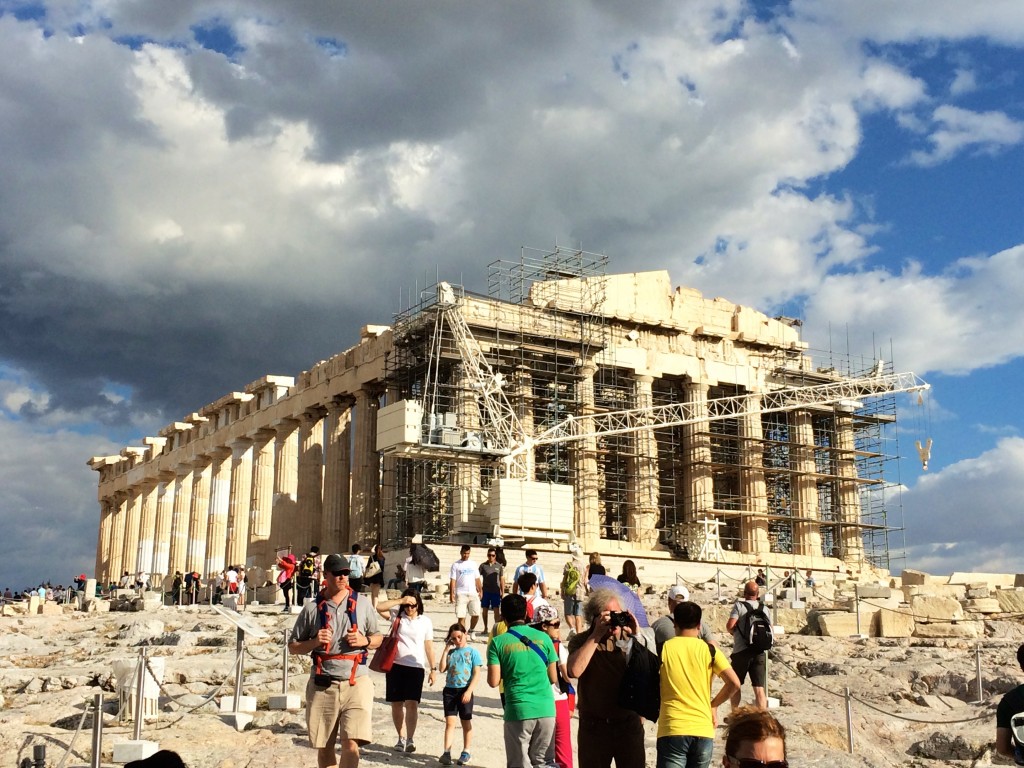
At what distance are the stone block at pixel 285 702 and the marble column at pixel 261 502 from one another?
110ft

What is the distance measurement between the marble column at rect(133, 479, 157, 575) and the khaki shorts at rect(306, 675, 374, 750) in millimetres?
50532

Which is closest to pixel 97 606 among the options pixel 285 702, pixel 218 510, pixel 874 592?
pixel 874 592

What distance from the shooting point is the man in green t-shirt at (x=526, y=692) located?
8.34 meters

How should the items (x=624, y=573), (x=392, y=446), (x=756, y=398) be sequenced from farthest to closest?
1. (x=756, y=398)
2. (x=392, y=446)
3. (x=624, y=573)

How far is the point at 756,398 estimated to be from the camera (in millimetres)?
47375

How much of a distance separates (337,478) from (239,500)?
8.20 meters

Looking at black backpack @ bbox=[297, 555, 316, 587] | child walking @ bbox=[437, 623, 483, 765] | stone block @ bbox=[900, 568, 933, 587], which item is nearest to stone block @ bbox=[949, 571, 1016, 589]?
stone block @ bbox=[900, 568, 933, 587]

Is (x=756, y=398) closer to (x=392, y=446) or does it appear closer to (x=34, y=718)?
(x=392, y=446)

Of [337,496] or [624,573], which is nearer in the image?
[624,573]

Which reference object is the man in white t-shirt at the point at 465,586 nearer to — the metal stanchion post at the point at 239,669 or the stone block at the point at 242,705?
the stone block at the point at 242,705

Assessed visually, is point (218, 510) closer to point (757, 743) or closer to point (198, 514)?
point (198, 514)

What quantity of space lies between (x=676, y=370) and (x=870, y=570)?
11.6 metres

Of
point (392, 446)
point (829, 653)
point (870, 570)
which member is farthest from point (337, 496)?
point (829, 653)

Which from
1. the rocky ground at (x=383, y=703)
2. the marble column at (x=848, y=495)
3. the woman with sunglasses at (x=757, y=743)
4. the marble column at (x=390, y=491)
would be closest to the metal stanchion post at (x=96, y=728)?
the rocky ground at (x=383, y=703)
